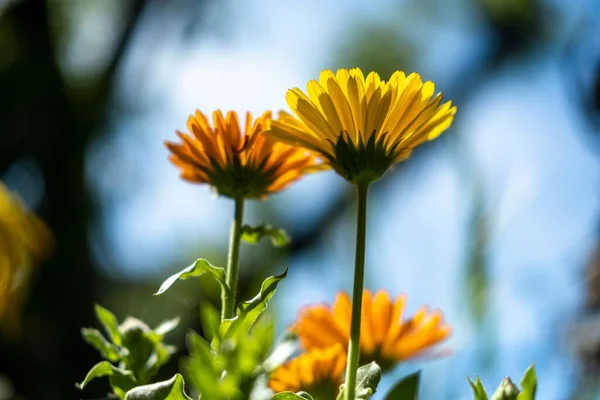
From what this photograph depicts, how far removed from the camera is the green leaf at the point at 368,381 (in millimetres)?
194

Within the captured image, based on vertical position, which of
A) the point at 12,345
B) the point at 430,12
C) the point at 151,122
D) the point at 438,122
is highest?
the point at 430,12

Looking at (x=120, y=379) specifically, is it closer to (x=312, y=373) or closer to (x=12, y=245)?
(x=312, y=373)

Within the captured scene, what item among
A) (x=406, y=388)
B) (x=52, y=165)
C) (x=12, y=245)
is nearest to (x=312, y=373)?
(x=406, y=388)

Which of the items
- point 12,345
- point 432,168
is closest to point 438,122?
point 432,168

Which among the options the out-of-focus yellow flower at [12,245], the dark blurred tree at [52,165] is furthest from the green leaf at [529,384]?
the dark blurred tree at [52,165]

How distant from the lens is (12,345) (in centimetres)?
196

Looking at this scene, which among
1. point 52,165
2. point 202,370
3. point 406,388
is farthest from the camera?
point 52,165

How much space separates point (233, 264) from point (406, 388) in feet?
0.22

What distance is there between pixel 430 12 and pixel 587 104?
4.37 ft

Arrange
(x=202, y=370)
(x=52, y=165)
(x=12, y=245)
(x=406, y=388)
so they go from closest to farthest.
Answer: (x=202, y=370) → (x=406, y=388) → (x=12, y=245) → (x=52, y=165)

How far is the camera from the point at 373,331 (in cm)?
32

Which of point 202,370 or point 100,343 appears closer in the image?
point 202,370

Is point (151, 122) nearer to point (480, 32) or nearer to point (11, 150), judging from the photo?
point (11, 150)

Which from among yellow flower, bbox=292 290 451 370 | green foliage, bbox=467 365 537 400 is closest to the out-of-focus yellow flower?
yellow flower, bbox=292 290 451 370
